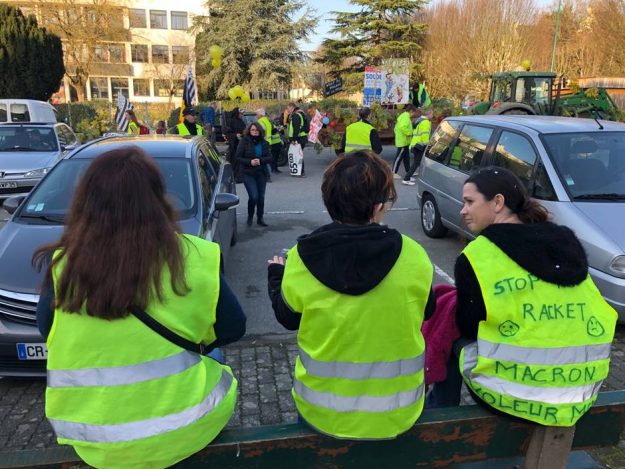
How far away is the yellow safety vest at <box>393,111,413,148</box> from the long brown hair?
1106cm

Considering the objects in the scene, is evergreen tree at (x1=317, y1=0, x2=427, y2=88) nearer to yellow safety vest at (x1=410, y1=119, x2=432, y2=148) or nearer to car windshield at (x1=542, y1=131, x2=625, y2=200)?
yellow safety vest at (x1=410, y1=119, x2=432, y2=148)

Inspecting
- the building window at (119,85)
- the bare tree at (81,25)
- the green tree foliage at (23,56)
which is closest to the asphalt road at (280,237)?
the green tree foliage at (23,56)

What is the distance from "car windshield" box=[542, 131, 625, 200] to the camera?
502cm

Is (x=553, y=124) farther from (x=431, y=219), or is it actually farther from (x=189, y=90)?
(x=189, y=90)

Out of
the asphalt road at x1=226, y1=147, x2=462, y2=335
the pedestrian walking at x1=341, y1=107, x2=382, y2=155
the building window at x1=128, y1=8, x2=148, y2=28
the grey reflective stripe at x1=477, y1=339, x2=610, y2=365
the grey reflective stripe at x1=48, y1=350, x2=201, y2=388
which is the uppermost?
the building window at x1=128, y1=8, x2=148, y2=28

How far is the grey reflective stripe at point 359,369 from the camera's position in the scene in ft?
5.79

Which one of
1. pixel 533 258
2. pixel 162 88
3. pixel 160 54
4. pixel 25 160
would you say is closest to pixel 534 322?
pixel 533 258

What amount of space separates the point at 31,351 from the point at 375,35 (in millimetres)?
41511

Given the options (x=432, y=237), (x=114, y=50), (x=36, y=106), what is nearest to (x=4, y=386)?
(x=432, y=237)

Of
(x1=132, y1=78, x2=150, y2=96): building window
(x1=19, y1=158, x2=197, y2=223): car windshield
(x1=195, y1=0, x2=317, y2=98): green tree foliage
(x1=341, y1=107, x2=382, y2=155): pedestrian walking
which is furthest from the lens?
(x1=132, y1=78, x2=150, y2=96): building window

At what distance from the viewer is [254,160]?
26.0 ft

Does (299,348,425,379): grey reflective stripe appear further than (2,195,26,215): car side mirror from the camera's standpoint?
No

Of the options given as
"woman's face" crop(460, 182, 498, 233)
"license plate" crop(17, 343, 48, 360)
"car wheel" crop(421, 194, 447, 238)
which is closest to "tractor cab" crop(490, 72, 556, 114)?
"car wheel" crop(421, 194, 447, 238)

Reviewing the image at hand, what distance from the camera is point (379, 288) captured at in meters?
1.71
